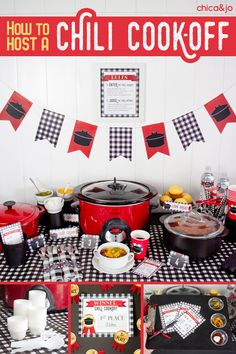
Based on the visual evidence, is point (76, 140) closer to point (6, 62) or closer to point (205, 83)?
point (6, 62)

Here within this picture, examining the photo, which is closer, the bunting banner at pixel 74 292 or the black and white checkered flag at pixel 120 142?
the bunting banner at pixel 74 292

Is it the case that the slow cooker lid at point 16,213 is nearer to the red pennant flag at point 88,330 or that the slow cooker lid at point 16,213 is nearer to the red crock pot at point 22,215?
the red crock pot at point 22,215

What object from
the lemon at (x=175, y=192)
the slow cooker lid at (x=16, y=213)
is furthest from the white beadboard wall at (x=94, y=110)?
the slow cooker lid at (x=16, y=213)

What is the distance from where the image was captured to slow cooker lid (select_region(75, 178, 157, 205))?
234 cm

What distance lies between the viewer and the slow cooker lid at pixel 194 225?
225cm

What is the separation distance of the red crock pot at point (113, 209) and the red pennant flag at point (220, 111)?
57 centimetres

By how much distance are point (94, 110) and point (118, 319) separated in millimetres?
1146

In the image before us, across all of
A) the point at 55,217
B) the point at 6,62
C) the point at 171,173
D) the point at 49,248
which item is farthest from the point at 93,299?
the point at 6,62

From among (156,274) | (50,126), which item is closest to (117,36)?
(50,126)

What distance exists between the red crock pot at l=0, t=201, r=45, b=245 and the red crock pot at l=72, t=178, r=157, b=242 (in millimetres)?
236

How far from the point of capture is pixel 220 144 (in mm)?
2723

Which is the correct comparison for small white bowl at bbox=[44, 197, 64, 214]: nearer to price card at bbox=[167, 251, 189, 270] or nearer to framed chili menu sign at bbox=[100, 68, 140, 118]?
framed chili menu sign at bbox=[100, 68, 140, 118]

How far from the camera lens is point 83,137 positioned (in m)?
2.71

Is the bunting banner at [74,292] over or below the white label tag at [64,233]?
below
